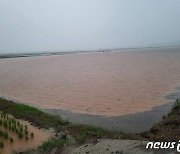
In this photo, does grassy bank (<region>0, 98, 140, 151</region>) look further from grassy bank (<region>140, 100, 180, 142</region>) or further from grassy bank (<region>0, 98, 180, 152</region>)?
grassy bank (<region>140, 100, 180, 142</region>)

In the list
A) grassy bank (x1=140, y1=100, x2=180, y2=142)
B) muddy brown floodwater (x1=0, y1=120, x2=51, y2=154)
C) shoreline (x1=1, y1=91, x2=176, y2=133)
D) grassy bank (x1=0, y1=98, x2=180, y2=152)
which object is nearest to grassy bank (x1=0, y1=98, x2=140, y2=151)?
grassy bank (x1=0, y1=98, x2=180, y2=152)

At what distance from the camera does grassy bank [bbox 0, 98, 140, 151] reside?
479 inches

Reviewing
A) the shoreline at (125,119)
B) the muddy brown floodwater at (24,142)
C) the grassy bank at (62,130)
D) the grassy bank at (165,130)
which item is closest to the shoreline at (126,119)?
the shoreline at (125,119)

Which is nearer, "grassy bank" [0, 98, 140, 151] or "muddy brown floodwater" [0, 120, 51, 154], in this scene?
"grassy bank" [0, 98, 140, 151]

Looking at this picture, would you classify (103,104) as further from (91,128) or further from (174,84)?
(174,84)

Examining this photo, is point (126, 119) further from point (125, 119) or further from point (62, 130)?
point (62, 130)

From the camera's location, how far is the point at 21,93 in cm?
2797

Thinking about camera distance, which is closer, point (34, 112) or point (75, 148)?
point (75, 148)

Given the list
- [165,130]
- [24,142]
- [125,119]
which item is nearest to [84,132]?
[24,142]

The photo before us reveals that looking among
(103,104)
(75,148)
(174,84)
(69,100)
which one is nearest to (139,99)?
(103,104)

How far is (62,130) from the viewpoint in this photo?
14.3m

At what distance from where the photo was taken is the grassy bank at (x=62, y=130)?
12156 millimetres

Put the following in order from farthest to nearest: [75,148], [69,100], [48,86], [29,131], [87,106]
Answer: [48,86] → [69,100] → [87,106] → [29,131] → [75,148]

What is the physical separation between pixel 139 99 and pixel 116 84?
7951mm
